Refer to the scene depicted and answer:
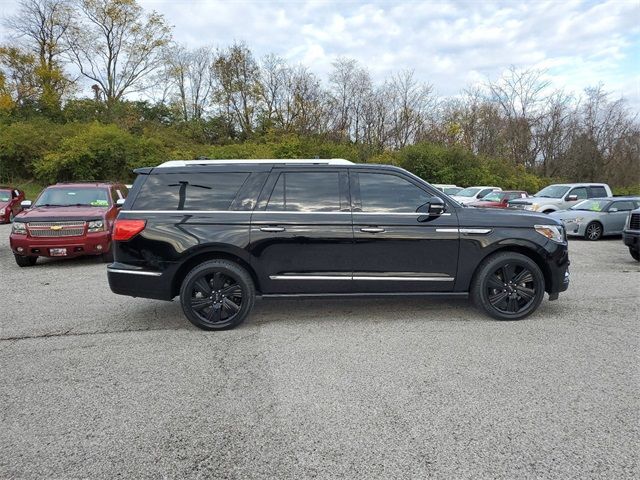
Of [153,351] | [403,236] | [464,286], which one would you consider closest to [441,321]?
[464,286]

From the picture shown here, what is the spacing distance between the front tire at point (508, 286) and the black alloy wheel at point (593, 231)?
9974 millimetres

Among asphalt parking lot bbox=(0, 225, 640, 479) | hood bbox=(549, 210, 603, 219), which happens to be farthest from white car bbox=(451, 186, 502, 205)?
asphalt parking lot bbox=(0, 225, 640, 479)

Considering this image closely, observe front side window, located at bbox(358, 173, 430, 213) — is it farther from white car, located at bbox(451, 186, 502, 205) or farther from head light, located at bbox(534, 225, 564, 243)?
white car, located at bbox(451, 186, 502, 205)

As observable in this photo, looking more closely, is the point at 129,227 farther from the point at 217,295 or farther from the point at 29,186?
the point at 29,186

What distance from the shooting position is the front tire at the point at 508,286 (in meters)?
5.00

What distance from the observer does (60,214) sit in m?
8.64

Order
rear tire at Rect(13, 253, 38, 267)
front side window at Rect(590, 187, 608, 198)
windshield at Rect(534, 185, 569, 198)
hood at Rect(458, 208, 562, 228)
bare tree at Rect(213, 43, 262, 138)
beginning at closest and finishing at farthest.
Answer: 1. hood at Rect(458, 208, 562, 228)
2. rear tire at Rect(13, 253, 38, 267)
3. windshield at Rect(534, 185, 569, 198)
4. front side window at Rect(590, 187, 608, 198)
5. bare tree at Rect(213, 43, 262, 138)

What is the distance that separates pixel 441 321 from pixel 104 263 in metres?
7.46

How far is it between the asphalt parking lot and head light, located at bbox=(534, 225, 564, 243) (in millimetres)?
954

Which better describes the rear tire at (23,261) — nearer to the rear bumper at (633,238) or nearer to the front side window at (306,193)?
the front side window at (306,193)

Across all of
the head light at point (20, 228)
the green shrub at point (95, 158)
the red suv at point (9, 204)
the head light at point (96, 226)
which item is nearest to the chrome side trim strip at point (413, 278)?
the head light at point (96, 226)

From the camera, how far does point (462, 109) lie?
41250 millimetres

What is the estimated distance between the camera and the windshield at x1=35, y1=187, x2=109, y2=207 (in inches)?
373

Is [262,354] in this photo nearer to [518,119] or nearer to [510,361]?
[510,361]
